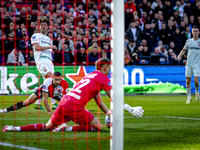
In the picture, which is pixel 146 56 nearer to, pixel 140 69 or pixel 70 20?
pixel 140 69

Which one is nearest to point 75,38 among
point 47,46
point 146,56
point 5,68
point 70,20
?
point 70,20

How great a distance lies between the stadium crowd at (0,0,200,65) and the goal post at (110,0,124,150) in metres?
7.04

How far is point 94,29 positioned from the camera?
49.4 ft

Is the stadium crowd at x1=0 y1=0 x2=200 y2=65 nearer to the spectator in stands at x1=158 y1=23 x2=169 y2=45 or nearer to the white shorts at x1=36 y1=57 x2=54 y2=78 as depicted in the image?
the spectator in stands at x1=158 y1=23 x2=169 y2=45

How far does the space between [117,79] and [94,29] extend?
36.6 ft

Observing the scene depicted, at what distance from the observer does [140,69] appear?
15453 millimetres

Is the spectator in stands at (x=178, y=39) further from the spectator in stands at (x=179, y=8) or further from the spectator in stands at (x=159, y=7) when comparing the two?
the spectator in stands at (x=179, y=8)

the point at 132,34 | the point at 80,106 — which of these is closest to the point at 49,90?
the point at 80,106

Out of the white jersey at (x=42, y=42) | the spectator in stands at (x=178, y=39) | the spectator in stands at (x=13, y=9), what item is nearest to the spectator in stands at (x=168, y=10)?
the spectator in stands at (x=178, y=39)

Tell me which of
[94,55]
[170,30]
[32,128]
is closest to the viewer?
[32,128]

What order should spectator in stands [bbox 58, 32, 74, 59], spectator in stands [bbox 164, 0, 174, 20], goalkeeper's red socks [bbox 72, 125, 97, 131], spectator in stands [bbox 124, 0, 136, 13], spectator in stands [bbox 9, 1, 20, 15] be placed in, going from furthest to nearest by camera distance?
spectator in stands [bbox 164, 0, 174, 20]
spectator in stands [bbox 124, 0, 136, 13]
spectator in stands [bbox 9, 1, 20, 15]
spectator in stands [bbox 58, 32, 74, 59]
goalkeeper's red socks [bbox 72, 125, 97, 131]

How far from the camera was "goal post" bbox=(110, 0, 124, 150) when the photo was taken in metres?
4.03

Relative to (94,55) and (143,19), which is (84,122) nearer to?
(94,55)

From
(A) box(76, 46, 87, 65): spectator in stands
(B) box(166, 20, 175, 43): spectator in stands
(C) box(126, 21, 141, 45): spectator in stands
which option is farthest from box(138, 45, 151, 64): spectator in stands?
(A) box(76, 46, 87, 65): spectator in stands
